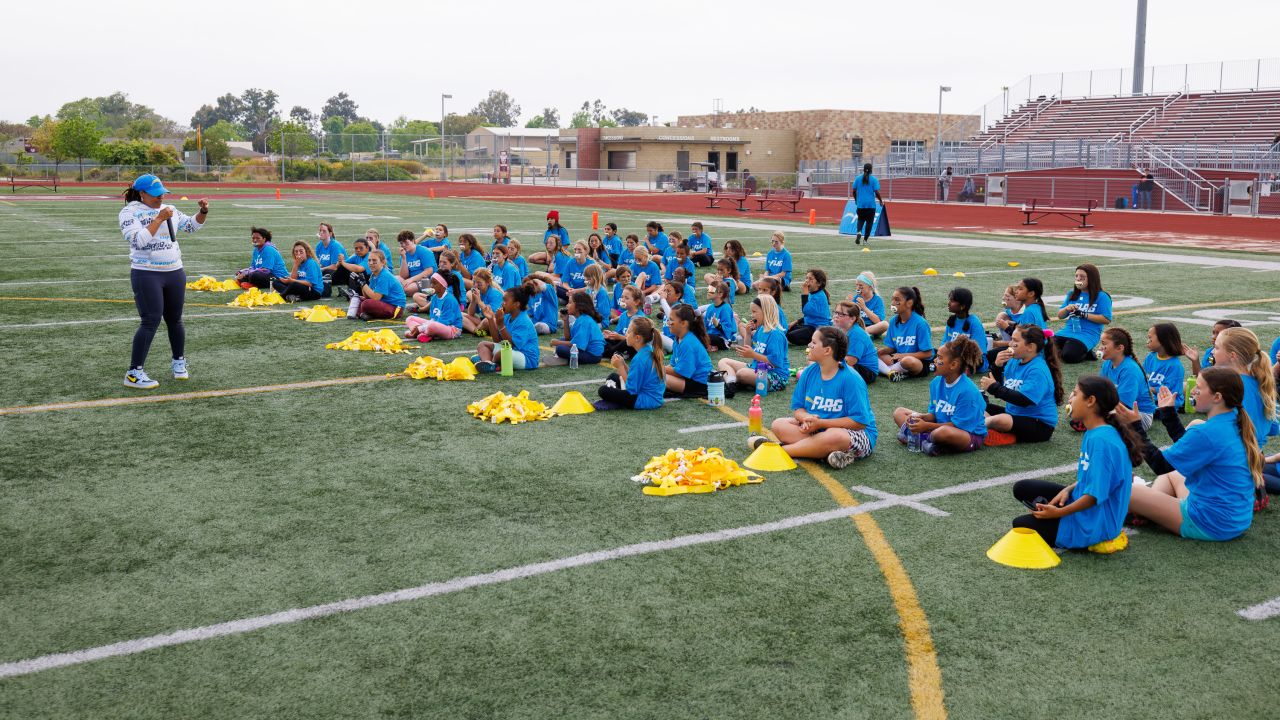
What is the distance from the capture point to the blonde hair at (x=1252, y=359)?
6.86 meters

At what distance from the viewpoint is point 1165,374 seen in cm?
903

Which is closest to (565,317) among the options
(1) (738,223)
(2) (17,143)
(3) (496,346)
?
(3) (496,346)

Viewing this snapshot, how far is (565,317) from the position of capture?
13352mm

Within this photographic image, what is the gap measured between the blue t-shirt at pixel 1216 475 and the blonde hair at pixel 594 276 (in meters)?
7.99

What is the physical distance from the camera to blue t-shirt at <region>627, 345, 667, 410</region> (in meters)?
9.70

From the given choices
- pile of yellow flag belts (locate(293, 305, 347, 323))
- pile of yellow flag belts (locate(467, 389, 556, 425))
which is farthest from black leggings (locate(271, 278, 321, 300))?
pile of yellow flag belts (locate(467, 389, 556, 425))

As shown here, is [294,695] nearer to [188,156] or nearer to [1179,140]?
[1179,140]

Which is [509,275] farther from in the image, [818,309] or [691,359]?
[691,359]

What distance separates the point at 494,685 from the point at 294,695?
854mm

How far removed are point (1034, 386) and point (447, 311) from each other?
7.68 metres

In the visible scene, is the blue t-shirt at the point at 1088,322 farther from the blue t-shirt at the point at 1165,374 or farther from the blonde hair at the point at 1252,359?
the blonde hair at the point at 1252,359

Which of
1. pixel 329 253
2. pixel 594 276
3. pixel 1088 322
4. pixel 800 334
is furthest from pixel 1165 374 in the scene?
pixel 329 253

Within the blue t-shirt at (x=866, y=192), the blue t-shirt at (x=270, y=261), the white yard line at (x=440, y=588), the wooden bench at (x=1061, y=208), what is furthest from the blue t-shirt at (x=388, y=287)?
the wooden bench at (x=1061, y=208)

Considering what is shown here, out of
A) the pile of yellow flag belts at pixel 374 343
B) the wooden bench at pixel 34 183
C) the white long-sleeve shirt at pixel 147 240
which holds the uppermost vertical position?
the wooden bench at pixel 34 183
